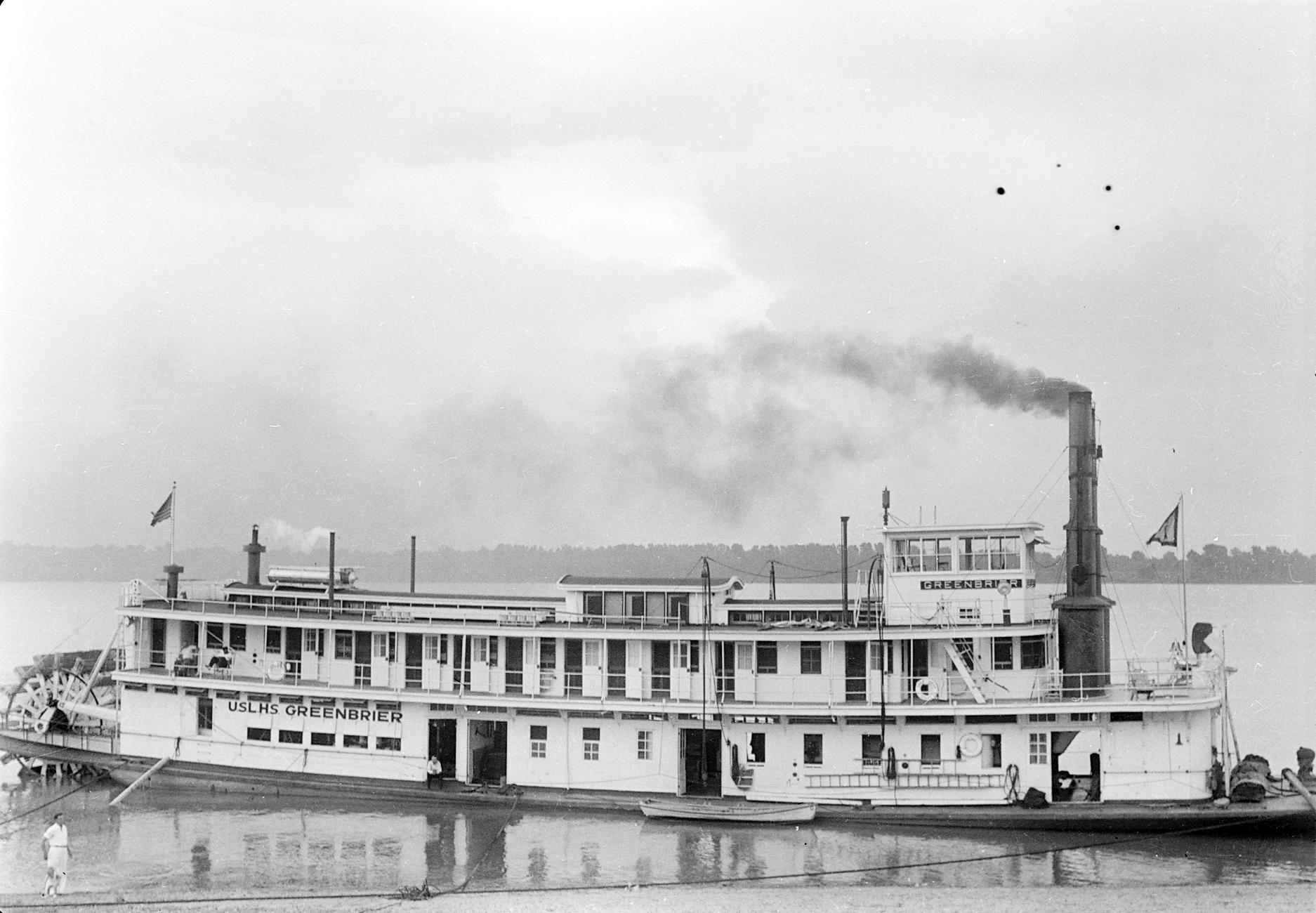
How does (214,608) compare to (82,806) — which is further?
(214,608)

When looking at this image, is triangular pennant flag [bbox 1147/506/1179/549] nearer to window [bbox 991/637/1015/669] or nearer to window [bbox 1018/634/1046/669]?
window [bbox 1018/634/1046/669]

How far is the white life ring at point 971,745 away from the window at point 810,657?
3.49 meters

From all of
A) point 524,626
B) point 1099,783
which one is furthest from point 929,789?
point 524,626

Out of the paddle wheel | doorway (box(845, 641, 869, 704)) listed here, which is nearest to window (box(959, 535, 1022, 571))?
doorway (box(845, 641, 869, 704))

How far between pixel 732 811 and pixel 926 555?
23.6 feet

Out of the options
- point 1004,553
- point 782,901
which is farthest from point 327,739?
point 1004,553

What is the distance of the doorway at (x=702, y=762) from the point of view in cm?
2616

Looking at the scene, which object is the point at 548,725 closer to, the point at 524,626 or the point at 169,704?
the point at 524,626

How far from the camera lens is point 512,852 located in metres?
22.9

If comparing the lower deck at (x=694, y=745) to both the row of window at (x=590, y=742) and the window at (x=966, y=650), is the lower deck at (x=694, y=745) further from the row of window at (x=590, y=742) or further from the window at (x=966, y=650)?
the window at (x=966, y=650)

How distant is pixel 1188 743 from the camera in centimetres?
2397

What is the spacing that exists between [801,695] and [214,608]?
15400mm

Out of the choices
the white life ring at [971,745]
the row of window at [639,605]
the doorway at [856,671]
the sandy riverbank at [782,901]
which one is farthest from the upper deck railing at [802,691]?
the sandy riverbank at [782,901]

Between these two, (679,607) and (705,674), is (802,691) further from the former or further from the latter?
(679,607)
